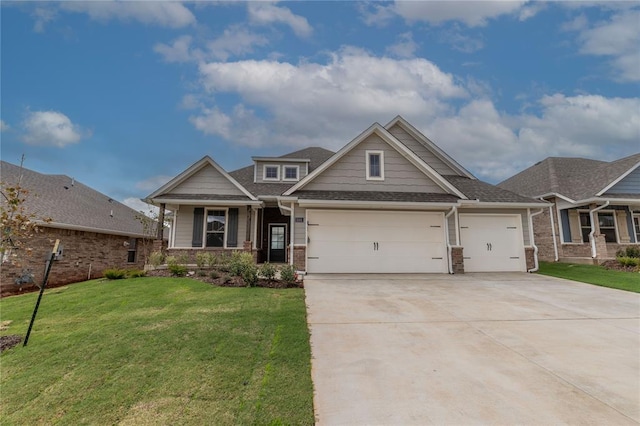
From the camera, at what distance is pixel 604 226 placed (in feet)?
49.2

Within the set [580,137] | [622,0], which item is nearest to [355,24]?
[622,0]

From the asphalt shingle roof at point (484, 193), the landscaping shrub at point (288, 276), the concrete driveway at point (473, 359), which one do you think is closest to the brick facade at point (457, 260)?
the asphalt shingle roof at point (484, 193)

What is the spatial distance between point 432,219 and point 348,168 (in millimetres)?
3800

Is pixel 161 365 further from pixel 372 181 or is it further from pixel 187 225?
pixel 187 225

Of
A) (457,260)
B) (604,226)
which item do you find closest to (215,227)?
(457,260)

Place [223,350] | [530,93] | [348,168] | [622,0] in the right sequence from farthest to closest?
[530,93]
[348,168]
[622,0]
[223,350]

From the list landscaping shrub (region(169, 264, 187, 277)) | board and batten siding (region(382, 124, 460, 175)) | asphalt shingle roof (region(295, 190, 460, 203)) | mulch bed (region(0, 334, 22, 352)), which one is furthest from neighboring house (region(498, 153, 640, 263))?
mulch bed (region(0, 334, 22, 352))

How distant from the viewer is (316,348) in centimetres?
401

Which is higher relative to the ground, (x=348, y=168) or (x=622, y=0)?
(x=622, y=0)

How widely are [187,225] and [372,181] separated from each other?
→ 847 cm

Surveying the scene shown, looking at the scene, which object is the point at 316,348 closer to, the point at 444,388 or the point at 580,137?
the point at 444,388

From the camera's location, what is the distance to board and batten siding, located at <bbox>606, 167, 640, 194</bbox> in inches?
572

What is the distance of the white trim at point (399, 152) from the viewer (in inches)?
447

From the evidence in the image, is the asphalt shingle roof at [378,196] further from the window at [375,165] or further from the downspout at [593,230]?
the downspout at [593,230]
